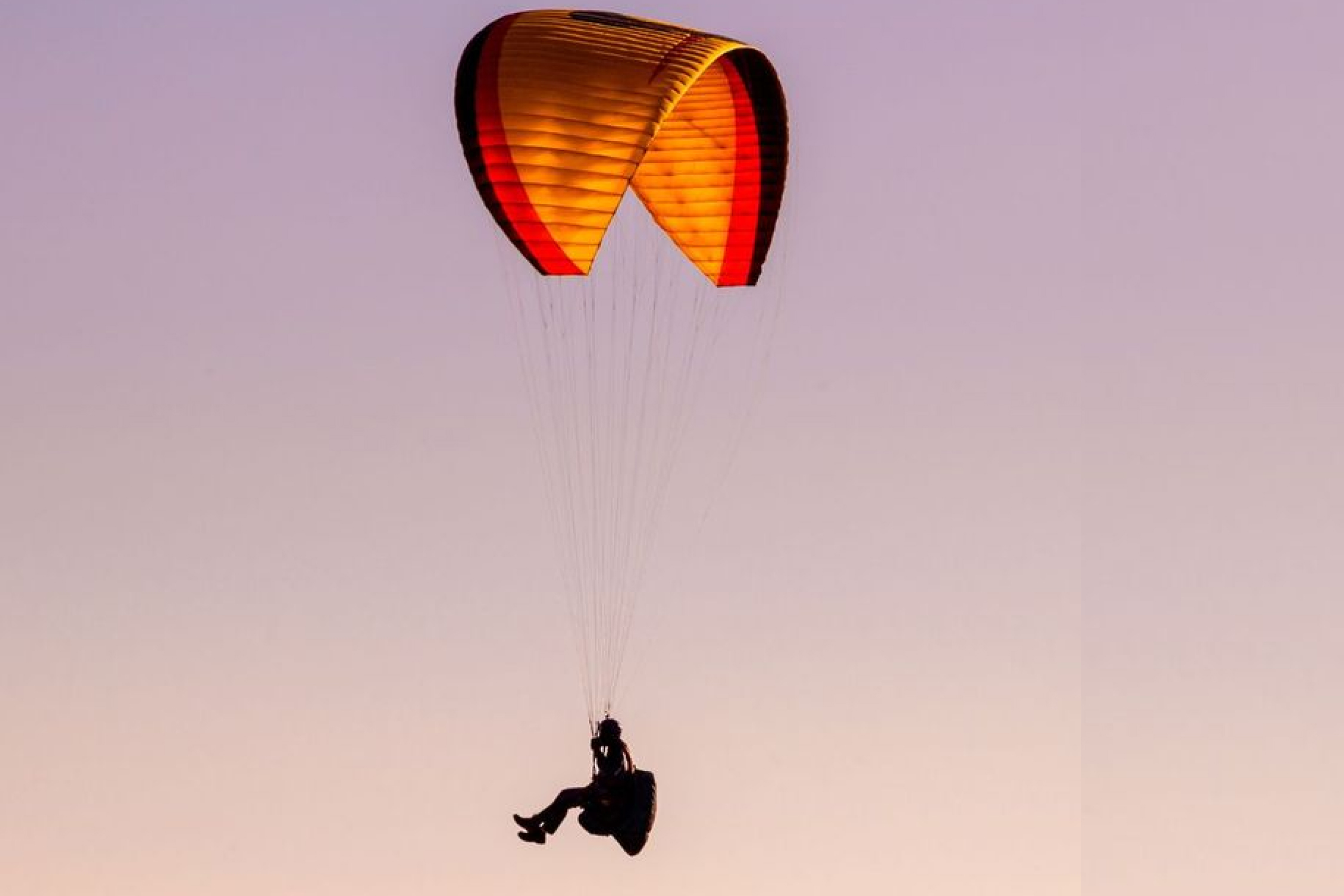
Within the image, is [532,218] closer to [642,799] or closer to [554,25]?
[554,25]

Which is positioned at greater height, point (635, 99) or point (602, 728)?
point (635, 99)

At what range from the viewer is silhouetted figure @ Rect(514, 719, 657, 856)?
6925cm

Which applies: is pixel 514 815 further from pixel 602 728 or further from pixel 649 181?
pixel 649 181

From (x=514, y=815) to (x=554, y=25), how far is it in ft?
31.6

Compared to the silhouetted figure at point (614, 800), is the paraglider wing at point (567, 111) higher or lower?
higher

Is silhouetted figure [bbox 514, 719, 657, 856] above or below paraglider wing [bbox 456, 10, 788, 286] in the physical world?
below

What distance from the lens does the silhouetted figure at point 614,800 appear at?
6925cm

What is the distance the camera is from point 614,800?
69.4m

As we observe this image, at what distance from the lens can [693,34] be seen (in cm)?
7131

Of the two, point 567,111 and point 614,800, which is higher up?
point 567,111

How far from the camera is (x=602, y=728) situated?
6950cm

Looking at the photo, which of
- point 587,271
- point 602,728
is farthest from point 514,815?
point 587,271

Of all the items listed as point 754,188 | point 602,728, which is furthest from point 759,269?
point 602,728

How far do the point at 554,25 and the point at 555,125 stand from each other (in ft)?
6.19
